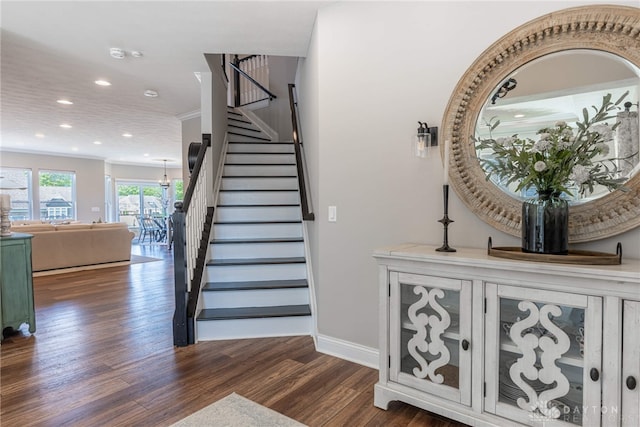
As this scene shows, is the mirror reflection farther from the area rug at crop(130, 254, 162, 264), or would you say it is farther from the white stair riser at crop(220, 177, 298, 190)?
the area rug at crop(130, 254, 162, 264)

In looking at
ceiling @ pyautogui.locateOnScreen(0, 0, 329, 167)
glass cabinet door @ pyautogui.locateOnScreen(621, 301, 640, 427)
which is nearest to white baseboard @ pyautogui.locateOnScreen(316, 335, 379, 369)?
glass cabinet door @ pyautogui.locateOnScreen(621, 301, 640, 427)

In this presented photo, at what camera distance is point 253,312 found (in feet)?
9.93

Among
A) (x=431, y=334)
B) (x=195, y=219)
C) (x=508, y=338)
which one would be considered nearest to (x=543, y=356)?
(x=508, y=338)

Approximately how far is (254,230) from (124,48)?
2258mm

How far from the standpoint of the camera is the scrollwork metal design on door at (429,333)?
1.77 meters

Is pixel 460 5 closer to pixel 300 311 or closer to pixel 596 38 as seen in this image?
pixel 596 38

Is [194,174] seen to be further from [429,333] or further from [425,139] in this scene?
[429,333]

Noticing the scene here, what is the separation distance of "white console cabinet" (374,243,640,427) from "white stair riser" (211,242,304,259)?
1822 millimetres

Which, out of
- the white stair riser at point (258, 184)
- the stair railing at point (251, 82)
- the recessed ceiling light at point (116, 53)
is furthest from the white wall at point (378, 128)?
the stair railing at point (251, 82)

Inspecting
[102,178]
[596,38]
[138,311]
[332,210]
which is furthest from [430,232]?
[102,178]

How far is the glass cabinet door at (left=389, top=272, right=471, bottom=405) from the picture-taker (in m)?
1.70

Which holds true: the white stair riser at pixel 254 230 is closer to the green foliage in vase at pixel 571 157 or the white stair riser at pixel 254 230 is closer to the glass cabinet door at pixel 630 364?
the green foliage in vase at pixel 571 157

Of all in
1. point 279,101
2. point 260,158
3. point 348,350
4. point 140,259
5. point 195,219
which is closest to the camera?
point 348,350

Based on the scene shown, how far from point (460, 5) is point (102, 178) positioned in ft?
39.4
